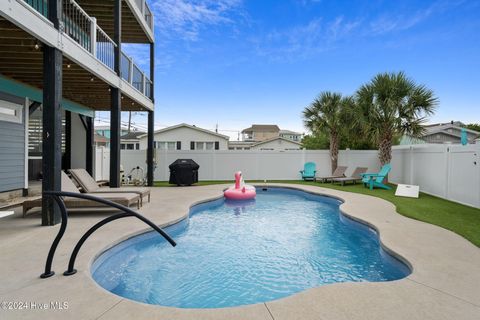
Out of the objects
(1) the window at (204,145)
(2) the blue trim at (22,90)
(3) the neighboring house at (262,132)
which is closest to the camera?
(2) the blue trim at (22,90)

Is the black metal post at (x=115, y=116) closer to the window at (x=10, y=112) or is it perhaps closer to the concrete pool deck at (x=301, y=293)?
the window at (x=10, y=112)

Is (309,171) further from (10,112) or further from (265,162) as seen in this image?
(10,112)

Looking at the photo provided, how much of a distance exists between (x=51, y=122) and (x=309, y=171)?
1351 cm

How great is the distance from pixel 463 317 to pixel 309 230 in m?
4.25

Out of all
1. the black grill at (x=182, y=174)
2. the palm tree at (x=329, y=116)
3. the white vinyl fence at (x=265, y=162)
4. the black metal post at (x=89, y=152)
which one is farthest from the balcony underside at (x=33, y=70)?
the palm tree at (x=329, y=116)

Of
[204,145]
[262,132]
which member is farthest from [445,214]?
[262,132]

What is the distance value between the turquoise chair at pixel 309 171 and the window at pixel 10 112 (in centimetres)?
1327

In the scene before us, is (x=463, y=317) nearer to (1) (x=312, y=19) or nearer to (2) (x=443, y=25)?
(2) (x=443, y=25)

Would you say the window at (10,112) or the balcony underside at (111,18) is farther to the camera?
the balcony underside at (111,18)

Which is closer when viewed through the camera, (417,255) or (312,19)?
(417,255)

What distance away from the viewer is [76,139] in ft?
41.7

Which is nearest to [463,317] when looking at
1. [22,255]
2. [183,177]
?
[22,255]

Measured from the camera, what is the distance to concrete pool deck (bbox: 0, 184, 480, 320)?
2.50 meters

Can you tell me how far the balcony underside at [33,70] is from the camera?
17.8ft
